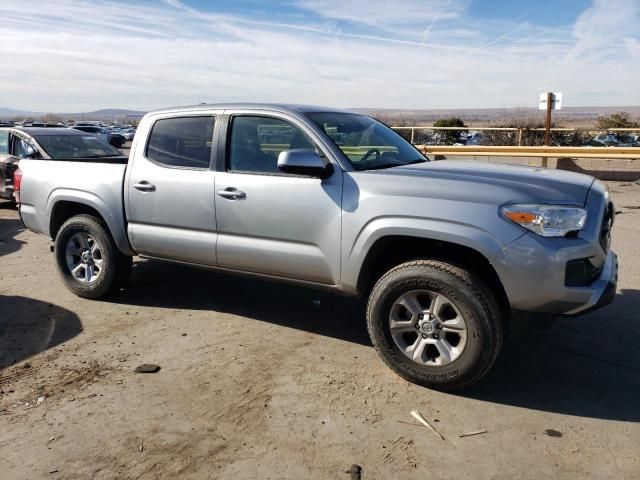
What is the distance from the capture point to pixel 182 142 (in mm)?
5066

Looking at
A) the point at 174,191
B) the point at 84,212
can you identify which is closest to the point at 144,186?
the point at 174,191

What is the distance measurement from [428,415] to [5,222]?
29.0 ft

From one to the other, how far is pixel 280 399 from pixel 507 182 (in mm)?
2026

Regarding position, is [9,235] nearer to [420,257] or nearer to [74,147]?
[74,147]

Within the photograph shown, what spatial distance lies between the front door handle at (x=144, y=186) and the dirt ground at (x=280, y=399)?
1.16 m

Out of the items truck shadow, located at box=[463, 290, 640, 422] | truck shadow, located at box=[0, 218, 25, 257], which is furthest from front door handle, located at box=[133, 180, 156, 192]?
truck shadow, located at box=[0, 218, 25, 257]

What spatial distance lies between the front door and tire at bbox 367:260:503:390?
1.63 ft

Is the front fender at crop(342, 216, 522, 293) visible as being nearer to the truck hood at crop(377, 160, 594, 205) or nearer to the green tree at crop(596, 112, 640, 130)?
the truck hood at crop(377, 160, 594, 205)

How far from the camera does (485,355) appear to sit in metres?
3.62

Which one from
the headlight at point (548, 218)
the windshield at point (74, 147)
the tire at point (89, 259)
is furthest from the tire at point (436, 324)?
the windshield at point (74, 147)

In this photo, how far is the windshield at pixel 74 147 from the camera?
9953 millimetres

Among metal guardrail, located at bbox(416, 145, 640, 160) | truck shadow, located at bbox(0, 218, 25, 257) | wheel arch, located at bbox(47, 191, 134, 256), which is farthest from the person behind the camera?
metal guardrail, located at bbox(416, 145, 640, 160)

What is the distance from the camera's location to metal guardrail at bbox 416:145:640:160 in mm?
13273

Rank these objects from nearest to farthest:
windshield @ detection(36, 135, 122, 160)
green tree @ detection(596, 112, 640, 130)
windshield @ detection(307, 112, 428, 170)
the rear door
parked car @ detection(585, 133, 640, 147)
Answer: windshield @ detection(307, 112, 428, 170)
the rear door
windshield @ detection(36, 135, 122, 160)
parked car @ detection(585, 133, 640, 147)
green tree @ detection(596, 112, 640, 130)
